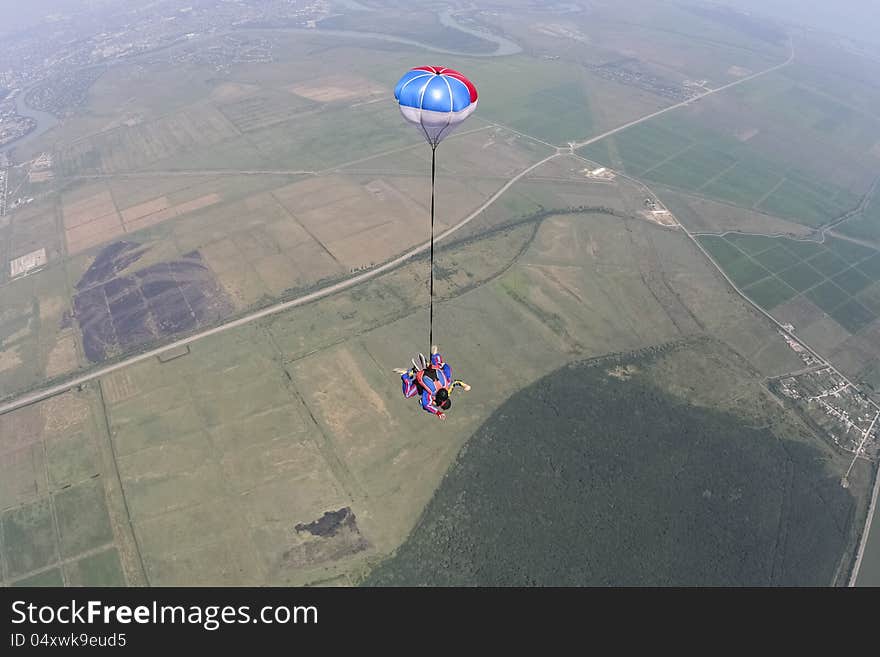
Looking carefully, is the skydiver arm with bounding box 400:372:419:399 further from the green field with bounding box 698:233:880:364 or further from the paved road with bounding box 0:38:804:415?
the green field with bounding box 698:233:880:364

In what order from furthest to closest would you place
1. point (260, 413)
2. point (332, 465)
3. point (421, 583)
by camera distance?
point (260, 413), point (332, 465), point (421, 583)

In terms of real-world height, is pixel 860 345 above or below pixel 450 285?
below

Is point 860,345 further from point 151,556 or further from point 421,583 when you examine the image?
point 151,556

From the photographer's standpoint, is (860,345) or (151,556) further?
(860,345)

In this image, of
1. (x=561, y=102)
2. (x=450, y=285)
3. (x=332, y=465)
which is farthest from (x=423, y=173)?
(x=332, y=465)

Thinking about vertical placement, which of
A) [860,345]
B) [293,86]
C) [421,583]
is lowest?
[860,345]

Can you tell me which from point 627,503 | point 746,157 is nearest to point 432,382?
point 627,503
